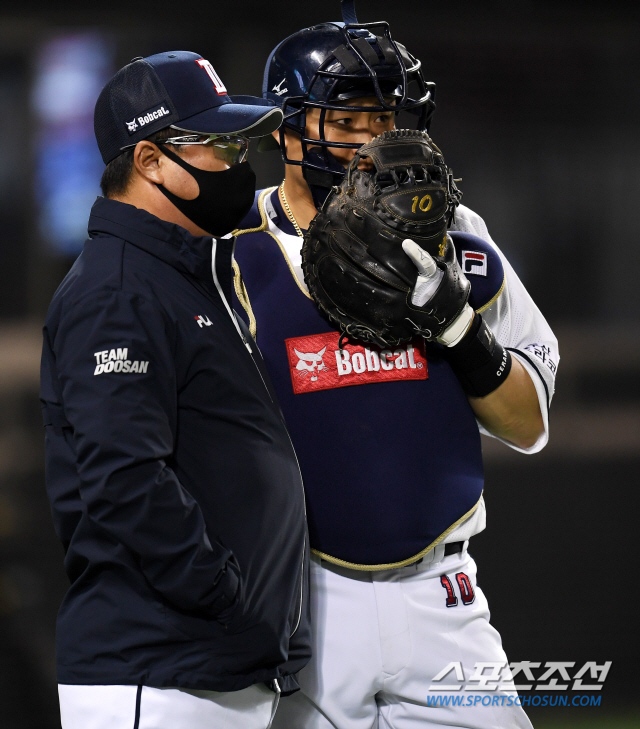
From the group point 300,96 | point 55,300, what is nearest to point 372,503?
point 55,300

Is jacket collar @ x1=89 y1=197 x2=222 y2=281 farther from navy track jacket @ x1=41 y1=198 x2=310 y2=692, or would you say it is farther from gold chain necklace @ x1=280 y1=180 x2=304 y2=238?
gold chain necklace @ x1=280 y1=180 x2=304 y2=238

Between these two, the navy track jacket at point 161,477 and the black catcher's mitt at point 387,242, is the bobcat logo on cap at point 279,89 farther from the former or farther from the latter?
the navy track jacket at point 161,477

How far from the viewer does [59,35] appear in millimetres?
2670

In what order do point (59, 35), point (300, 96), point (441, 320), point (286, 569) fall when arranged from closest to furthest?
point (286, 569) < point (441, 320) < point (300, 96) < point (59, 35)

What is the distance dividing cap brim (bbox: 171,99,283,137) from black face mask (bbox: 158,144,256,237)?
5 cm

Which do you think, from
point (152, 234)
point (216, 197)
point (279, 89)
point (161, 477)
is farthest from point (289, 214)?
point (161, 477)

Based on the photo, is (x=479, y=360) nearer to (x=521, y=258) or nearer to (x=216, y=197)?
(x=216, y=197)

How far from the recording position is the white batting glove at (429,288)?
1.40m

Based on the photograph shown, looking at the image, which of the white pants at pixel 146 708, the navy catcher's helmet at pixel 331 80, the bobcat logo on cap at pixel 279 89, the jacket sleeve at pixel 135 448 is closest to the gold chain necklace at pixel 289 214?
the navy catcher's helmet at pixel 331 80

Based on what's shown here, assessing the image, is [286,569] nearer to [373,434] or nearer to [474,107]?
[373,434]

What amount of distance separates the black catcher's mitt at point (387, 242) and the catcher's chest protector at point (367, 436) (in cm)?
6

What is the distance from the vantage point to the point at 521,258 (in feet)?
9.58

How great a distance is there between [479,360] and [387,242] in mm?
261

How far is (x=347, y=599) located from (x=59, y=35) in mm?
1949
